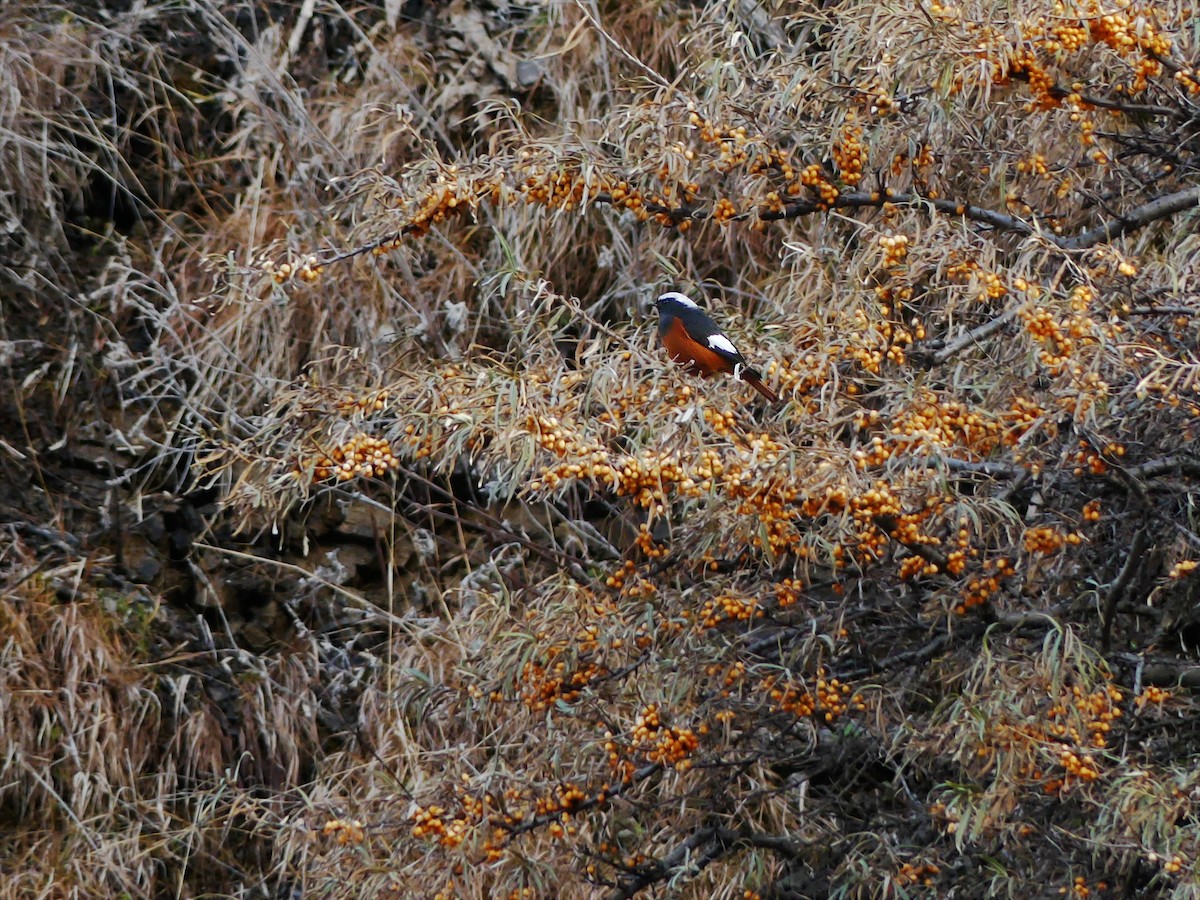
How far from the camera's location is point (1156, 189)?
3096 mm

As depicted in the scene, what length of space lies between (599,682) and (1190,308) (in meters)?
1.24

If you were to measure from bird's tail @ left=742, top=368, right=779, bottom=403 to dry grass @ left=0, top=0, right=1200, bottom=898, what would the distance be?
0.54 ft

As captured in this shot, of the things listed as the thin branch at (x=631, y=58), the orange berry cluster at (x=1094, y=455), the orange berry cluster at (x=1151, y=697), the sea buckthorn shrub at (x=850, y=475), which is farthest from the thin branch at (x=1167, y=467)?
the thin branch at (x=631, y=58)

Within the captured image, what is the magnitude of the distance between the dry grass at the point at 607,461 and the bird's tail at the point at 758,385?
17 cm

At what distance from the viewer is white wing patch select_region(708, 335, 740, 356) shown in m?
2.95

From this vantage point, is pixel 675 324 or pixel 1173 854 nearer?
pixel 1173 854

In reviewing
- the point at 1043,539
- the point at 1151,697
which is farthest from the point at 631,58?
the point at 1151,697

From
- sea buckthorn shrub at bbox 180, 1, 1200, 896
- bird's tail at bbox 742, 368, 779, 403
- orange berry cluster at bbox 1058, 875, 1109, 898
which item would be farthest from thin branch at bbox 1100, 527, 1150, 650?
bird's tail at bbox 742, 368, 779, 403

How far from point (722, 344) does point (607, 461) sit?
848 mm

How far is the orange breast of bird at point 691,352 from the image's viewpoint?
3.16m

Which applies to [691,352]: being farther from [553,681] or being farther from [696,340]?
[553,681]

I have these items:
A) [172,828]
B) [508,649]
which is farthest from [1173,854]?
[172,828]

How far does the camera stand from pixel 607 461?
2.20 meters

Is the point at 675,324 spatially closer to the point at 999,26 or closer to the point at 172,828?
the point at 999,26
